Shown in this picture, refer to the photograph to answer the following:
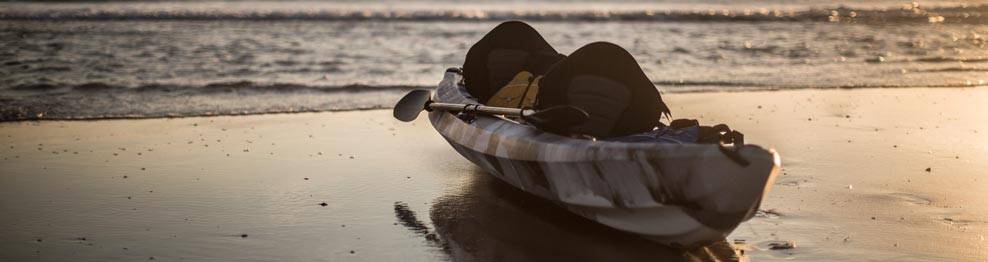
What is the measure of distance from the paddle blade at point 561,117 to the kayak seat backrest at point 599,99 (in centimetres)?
20

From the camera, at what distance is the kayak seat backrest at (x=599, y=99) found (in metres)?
6.74

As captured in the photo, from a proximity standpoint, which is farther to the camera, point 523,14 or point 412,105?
point 523,14

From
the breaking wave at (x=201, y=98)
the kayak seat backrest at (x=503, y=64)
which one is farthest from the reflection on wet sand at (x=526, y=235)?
the breaking wave at (x=201, y=98)

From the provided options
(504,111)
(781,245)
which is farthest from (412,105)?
(781,245)

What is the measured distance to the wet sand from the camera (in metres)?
6.22

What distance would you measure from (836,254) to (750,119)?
5.19 m

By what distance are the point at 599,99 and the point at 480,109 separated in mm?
1223

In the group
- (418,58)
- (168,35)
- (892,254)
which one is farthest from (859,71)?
(168,35)

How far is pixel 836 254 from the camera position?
6.11 m

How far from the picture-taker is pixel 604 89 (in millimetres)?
6754

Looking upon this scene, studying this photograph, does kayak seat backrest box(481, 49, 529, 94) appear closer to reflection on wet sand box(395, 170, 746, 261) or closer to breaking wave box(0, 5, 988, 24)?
reflection on wet sand box(395, 170, 746, 261)

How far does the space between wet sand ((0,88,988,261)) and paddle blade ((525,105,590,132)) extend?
651mm

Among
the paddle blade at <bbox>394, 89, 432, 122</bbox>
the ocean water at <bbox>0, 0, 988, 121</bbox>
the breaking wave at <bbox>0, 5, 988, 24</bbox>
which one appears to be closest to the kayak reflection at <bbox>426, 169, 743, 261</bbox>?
the paddle blade at <bbox>394, 89, 432, 122</bbox>

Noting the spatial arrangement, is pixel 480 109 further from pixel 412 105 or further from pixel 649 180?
pixel 649 180
